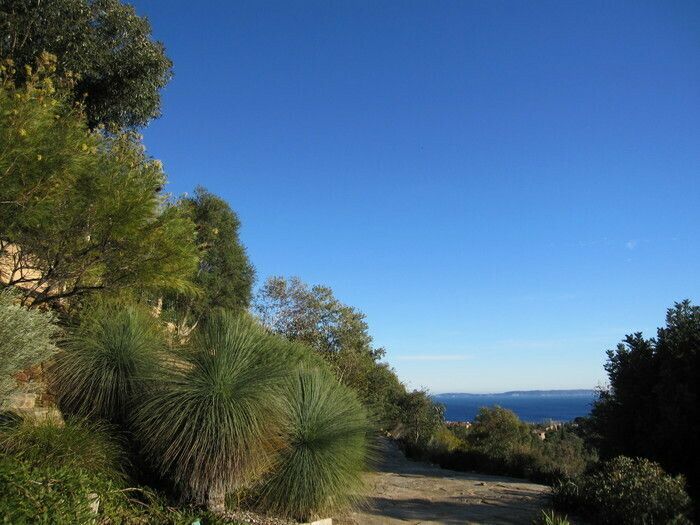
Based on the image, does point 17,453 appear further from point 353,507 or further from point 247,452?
point 353,507

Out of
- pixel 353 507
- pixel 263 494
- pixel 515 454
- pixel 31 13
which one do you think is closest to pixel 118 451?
pixel 263 494

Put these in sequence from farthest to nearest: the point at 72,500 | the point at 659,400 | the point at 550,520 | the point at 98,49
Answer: the point at 98,49
the point at 659,400
the point at 550,520
the point at 72,500

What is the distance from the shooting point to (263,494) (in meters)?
6.65

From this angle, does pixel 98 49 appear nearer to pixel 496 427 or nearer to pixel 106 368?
pixel 106 368

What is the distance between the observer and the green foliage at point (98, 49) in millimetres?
10133

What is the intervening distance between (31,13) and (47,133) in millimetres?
4623

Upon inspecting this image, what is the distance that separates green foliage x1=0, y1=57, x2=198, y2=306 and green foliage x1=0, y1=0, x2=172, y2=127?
90.0 inches

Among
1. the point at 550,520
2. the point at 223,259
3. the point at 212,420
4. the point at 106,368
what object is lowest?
the point at 550,520

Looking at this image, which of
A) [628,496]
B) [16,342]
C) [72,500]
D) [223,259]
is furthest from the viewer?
[223,259]

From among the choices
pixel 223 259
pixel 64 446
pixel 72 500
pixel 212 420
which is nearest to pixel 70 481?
pixel 72 500

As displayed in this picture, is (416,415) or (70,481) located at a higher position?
(70,481)

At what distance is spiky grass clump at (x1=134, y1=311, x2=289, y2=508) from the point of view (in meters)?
5.89

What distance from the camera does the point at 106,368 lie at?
7234 mm

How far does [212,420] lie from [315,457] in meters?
1.47
